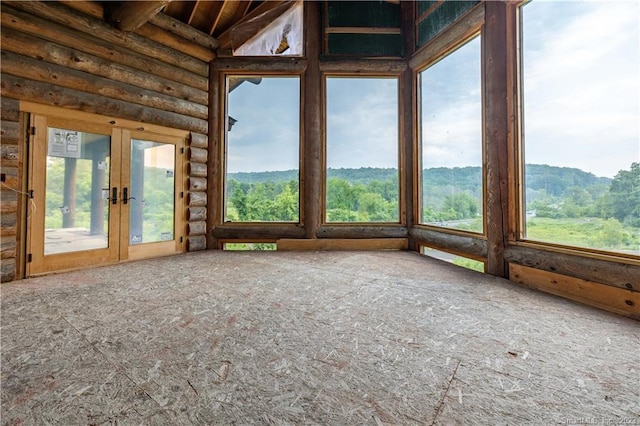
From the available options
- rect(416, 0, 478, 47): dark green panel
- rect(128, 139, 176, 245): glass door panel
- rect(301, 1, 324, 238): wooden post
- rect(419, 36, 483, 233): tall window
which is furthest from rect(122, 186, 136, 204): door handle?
rect(416, 0, 478, 47): dark green panel

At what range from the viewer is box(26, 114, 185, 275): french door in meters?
3.60

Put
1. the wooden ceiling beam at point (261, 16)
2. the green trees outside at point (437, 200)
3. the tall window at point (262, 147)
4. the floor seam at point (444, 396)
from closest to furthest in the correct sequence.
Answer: the floor seam at point (444, 396), the green trees outside at point (437, 200), the wooden ceiling beam at point (261, 16), the tall window at point (262, 147)

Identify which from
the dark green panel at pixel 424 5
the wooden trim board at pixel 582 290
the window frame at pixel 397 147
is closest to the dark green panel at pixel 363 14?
the dark green panel at pixel 424 5

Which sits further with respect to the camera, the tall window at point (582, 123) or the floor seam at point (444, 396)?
the tall window at point (582, 123)

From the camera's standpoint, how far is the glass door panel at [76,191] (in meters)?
3.67

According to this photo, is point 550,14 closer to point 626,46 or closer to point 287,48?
point 626,46

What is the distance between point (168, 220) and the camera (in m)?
4.98

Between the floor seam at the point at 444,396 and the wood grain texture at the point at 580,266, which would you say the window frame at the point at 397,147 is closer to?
the wood grain texture at the point at 580,266

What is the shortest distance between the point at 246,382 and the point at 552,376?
5.33 ft

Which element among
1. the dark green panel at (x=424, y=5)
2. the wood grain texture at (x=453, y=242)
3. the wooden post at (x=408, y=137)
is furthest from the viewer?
the wooden post at (x=408, y=137)

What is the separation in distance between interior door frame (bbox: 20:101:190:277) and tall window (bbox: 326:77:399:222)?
2776 mm

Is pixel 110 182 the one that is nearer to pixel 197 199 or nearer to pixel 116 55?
pixel 197 199

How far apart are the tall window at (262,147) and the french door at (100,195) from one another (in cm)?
99

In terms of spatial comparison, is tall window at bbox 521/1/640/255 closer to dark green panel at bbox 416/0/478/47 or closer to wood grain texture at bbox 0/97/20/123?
dark green panel at bbox 416/0/478/47
